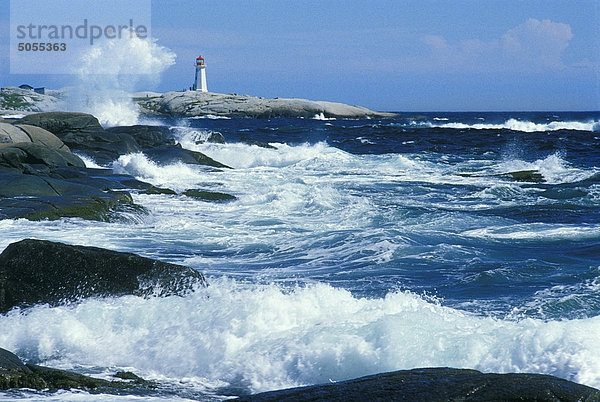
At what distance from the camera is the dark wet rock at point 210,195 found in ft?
52.5

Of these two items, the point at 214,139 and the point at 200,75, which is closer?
the point at 214,139

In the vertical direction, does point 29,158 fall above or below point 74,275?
above

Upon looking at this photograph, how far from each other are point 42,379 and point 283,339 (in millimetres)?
1928

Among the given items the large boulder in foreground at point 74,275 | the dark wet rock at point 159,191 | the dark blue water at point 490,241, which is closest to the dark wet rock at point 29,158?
the dark wet rock at point 159,191

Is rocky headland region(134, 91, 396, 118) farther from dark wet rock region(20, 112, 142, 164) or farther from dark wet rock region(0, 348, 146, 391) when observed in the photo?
dark wet rock region(0, 348, 146, 391)

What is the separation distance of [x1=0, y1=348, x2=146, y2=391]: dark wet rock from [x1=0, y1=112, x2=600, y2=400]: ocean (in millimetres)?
129

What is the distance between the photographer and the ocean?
5.48 meters

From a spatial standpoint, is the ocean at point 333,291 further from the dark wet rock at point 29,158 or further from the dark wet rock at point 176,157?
the dark wet rock at point 29,158

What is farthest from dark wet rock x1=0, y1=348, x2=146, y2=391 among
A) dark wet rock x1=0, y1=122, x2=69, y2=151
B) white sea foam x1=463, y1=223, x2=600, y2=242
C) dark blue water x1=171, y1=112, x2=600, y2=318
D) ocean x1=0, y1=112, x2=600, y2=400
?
dark wet rock x1=0, y1=122, x2=69, y2=151

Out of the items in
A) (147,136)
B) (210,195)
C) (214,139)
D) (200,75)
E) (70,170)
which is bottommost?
(210,195)

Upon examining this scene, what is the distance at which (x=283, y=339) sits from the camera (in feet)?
19.3

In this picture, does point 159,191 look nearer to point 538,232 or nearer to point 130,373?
point 538,232

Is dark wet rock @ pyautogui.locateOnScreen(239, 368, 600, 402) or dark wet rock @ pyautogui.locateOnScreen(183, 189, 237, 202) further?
dark wet rock @ pyautogui.locateOnScreen(183, 189, 237, 202)

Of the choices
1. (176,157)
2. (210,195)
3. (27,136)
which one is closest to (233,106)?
(176,157)
